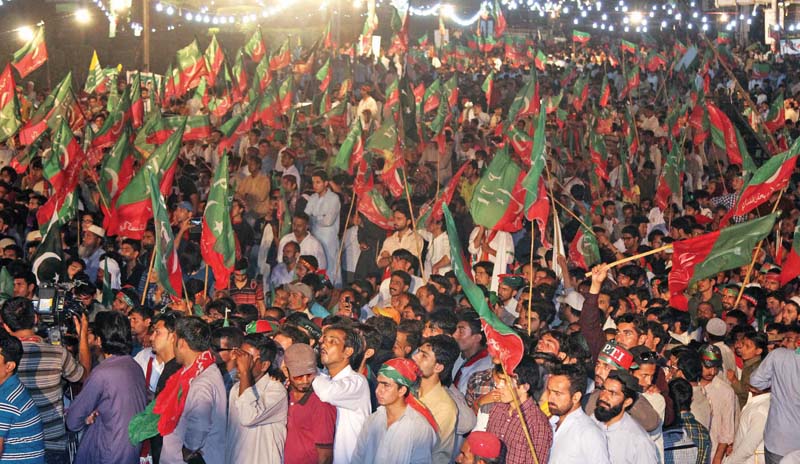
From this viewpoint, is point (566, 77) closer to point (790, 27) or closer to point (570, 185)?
point (570, 185)

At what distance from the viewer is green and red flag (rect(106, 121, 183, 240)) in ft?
38.3

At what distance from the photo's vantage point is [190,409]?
7152mm

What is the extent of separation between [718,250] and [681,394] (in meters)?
2.08

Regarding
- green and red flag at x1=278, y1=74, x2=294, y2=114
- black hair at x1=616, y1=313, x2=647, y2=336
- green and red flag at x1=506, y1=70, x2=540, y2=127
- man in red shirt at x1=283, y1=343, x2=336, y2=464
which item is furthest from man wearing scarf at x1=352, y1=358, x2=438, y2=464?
green and red flag at x1=278, y1=74, x2=294, y2=114

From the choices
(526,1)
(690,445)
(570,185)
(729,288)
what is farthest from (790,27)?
(690,445)

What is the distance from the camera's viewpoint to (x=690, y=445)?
746cm

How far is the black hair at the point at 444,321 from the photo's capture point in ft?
27.1

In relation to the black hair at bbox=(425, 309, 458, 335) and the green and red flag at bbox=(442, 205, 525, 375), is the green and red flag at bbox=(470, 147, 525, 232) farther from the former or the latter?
the green and red flag at bbox=(442, 205, 525, 375)

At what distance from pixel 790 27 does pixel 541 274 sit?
142 feet

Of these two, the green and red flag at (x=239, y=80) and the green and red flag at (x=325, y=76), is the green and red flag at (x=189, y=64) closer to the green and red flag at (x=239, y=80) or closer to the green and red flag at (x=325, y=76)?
the green and red flag at (x=239, y=80)

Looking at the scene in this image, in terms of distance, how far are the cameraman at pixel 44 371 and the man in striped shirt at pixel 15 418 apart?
0.46m

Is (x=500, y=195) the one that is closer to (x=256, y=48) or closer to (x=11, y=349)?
(x=11, y=349)

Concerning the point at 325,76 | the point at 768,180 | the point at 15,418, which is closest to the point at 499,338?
the point at 15,418

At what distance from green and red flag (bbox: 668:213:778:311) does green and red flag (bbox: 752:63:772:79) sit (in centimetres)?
2580
